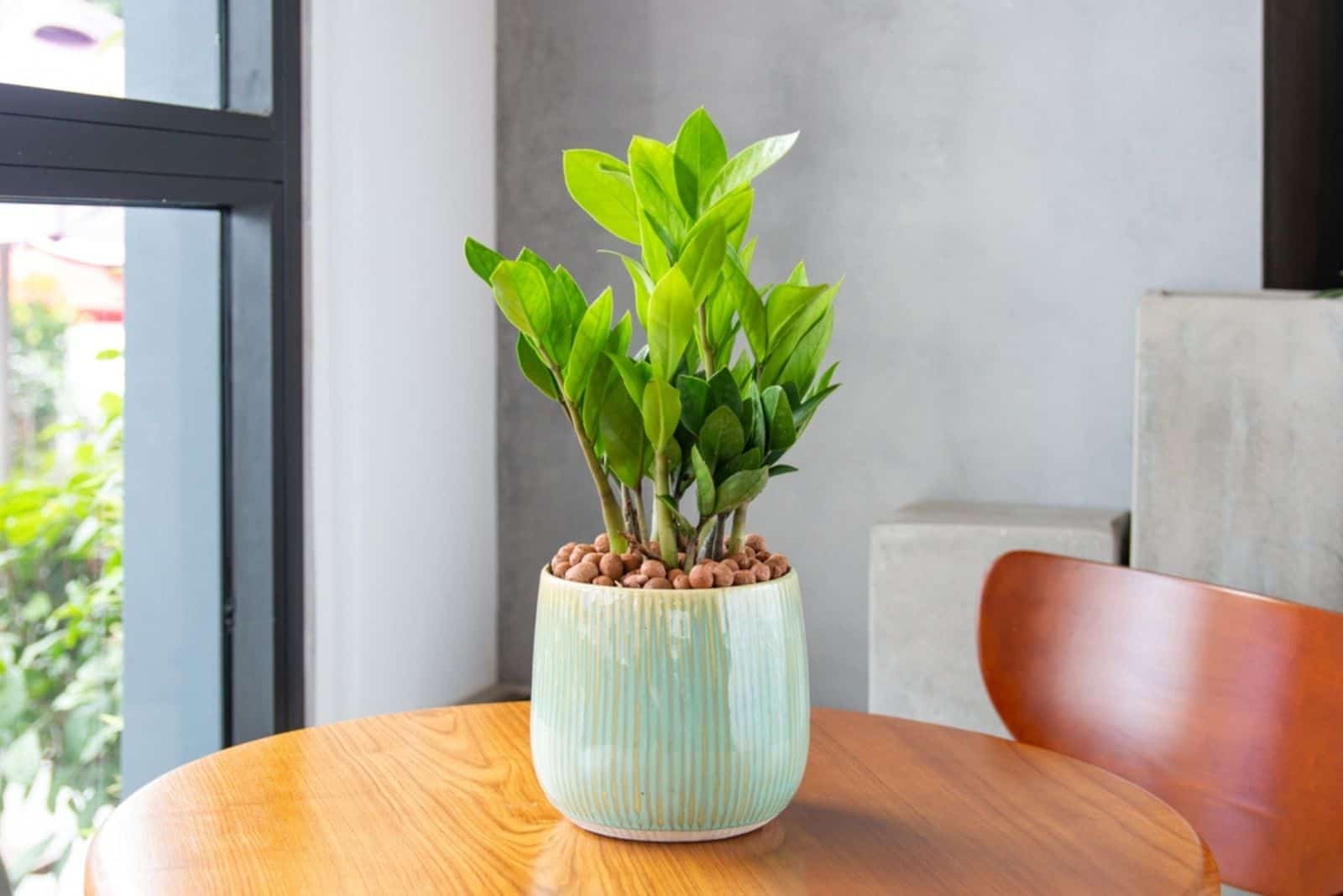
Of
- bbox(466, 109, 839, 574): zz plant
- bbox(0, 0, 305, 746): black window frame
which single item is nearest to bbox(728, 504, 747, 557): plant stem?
bbox(466, 109, 839, 574): zz plant

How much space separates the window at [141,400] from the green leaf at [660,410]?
1.27 metres

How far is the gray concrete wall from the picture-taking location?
8.20ft

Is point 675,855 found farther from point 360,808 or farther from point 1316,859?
point 1316,859

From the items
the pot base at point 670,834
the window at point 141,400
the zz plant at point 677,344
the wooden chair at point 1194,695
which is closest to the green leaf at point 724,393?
the zz plant at point 677,344

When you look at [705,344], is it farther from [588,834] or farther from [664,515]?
[588,834]

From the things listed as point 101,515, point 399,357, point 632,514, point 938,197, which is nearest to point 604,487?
point 632,514

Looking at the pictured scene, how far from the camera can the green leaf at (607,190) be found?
1013 millimetres

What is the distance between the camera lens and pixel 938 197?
2668 mm

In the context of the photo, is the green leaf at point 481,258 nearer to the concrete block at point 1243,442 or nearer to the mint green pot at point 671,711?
the mint green pot at point 671,711

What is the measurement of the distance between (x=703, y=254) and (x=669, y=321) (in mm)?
51

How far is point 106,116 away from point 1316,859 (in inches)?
69.3

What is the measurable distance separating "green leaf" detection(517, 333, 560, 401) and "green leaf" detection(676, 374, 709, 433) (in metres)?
0.11

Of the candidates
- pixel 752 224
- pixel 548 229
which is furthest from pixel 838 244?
pixel 548 229

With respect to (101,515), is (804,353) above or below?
above
